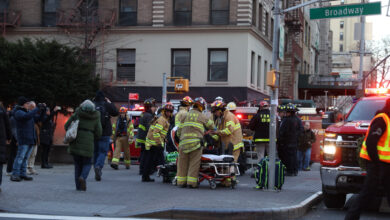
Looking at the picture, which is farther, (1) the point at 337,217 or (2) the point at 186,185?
(2) the point at 186,185

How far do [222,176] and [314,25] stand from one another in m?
56.7

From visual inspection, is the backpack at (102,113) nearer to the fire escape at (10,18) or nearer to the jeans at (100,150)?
the jeans at (100,150)

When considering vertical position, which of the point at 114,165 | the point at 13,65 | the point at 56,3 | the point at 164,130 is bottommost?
the point at 114,165

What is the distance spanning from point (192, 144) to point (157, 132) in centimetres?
179

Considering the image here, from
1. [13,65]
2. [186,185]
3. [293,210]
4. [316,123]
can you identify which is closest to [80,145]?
[186,185]

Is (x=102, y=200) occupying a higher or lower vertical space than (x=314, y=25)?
lower

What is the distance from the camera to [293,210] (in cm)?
995

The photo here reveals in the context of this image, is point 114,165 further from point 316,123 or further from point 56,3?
point 56,3

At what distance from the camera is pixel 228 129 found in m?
14.0

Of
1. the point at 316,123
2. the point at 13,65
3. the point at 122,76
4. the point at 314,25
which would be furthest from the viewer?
the point at 314,25

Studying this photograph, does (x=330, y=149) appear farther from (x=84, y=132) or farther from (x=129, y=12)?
(x=129, y=12)

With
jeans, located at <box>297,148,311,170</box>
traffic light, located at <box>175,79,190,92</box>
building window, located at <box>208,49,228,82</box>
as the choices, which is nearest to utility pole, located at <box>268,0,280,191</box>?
jeans, located at <box>297,148,311,170</box>

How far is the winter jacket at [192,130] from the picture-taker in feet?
41.0

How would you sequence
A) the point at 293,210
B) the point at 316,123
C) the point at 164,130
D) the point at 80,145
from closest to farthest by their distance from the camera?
the point at 293,210 → the point at 80,145 → the point at 164,130 → the point at 316,123
